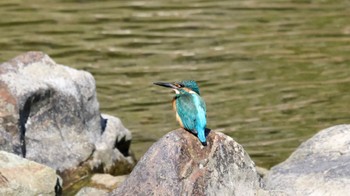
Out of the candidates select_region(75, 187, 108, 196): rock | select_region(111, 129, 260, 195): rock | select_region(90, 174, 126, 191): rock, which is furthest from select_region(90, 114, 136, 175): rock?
select_region(111, 129, 260, 195): rock

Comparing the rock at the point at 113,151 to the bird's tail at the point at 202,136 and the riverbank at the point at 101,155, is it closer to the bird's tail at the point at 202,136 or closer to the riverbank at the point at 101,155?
the riverbank at the point at 101,155

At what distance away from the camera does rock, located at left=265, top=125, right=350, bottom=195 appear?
807cm

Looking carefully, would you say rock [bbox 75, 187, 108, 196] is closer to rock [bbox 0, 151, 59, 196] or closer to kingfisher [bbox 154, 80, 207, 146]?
rock [bbox 0, 151, 59, 196]

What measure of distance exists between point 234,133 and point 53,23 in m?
6.21

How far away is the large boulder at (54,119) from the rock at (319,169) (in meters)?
1.99

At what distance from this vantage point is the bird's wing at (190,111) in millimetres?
7375

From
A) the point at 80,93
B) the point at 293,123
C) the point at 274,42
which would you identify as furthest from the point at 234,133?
the point at 274,42

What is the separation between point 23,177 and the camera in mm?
8234

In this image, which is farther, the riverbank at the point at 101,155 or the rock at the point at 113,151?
the rock at the point at 113,151

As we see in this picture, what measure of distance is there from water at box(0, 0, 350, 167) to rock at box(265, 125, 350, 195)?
2.25m

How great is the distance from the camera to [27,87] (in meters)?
9.77

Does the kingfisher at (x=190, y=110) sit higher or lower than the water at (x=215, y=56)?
higher

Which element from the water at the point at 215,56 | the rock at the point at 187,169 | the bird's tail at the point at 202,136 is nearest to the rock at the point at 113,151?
the water at the point at 215,56

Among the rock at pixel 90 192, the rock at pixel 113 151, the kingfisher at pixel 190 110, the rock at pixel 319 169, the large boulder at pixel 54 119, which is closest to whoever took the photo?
the kingfisher at pixel 190 110
